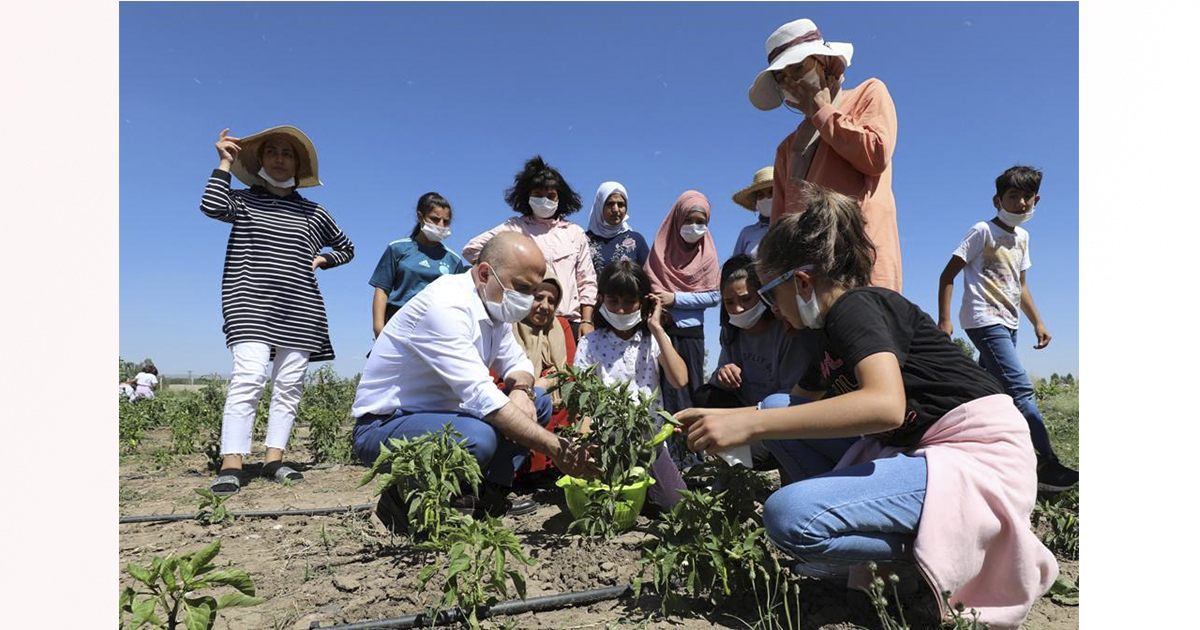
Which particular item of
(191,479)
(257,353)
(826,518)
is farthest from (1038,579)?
(191,479)

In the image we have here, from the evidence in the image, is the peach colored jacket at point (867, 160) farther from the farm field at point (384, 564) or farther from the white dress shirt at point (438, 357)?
the white dress shirt at point (438, 357)

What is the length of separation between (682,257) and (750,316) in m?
1.44

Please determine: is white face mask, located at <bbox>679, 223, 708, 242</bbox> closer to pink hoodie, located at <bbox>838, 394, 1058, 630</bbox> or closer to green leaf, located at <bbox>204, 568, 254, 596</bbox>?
pink hoodie, located at <bbox>838, 394, 1058, 630</bbox>

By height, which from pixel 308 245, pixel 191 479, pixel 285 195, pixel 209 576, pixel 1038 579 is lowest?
pixel 191 479

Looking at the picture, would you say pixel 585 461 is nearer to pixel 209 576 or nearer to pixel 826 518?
pixel 826 518

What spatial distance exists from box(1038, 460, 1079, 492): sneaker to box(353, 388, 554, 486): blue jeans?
2790 millimetres

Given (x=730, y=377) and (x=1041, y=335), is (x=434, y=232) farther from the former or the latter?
(x=1041, y=335)

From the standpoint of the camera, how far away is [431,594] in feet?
7.13

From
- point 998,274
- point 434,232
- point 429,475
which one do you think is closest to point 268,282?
point 434,232

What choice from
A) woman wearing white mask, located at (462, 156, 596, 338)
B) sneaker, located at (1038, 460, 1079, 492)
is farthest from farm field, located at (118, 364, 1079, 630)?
woman wearing white mask, located at (462, 156, 596, 338)

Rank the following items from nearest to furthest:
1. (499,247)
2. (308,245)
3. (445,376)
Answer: (445,376)
(499,247)
(308,245)

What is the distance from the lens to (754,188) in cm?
530

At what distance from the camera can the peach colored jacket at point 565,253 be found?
187 inches

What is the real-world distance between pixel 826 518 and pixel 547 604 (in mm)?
918
